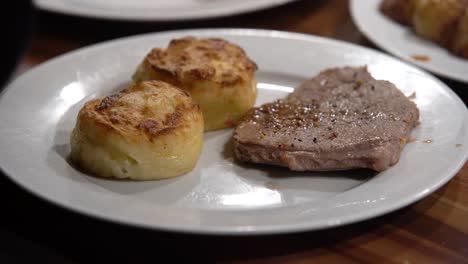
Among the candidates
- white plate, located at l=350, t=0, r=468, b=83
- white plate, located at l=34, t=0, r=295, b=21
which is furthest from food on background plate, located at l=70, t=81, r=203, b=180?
white plate, located at l=350, t=0, r=468, b=83

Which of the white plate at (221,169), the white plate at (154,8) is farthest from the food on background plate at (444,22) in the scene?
the white plate at (154,8)

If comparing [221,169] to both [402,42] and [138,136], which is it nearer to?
[138,136]

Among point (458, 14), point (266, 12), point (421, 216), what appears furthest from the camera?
point (266, 12)

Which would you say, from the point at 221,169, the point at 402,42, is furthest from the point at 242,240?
the point at 402,42

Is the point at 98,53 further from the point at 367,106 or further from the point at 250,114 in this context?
the point at 367,106

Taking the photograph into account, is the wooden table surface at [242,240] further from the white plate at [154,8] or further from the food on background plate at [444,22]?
the white plate at [154,8]

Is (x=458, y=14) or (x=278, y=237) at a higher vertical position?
(x=458, y=14)

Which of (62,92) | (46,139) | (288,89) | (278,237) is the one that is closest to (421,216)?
(278,237)
